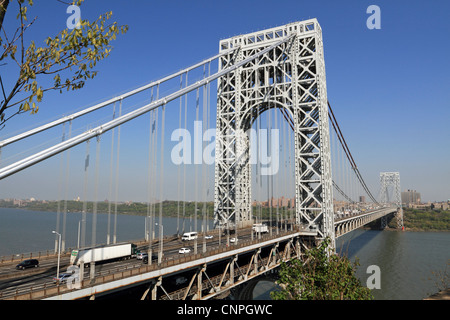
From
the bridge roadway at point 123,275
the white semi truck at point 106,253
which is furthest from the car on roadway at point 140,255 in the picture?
the white semi truck at point 106,253

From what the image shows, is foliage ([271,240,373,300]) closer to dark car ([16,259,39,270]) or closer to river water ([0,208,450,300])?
dark car ([16,259,39,270])

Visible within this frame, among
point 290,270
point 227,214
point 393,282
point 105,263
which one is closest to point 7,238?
point 227,214

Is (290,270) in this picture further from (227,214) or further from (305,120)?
(305,120)

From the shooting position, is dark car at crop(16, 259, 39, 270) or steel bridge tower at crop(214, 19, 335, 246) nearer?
dark car at crop(16, 259, 39, 270)

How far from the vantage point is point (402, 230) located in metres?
135

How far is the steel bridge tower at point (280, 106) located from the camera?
42.9 m

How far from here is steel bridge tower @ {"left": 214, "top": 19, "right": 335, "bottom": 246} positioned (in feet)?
141

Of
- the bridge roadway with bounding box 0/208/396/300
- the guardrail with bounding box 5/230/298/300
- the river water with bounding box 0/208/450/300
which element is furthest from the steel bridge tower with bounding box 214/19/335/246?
the guardrail with bounding box 5/230/298/300

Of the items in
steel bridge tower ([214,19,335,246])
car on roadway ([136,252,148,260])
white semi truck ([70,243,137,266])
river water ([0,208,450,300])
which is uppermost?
steel bridge tower ([214,19,335,246])

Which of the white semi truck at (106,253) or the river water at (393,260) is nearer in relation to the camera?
the white semi truck at (106,253)

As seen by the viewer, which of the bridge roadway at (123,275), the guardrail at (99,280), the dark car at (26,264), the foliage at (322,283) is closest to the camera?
the guardrail at (99,280)

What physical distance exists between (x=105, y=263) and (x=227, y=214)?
2285 cm

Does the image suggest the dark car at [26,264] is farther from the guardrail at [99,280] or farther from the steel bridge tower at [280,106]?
the steel bridge tower at [280,106]

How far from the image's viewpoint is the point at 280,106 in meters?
47.9
